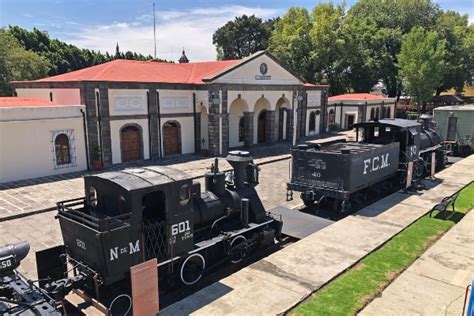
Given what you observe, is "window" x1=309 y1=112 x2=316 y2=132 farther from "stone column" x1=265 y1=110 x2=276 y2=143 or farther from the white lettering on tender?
the white lettering on tender

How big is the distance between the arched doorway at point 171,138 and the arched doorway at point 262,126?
7819 millimetres

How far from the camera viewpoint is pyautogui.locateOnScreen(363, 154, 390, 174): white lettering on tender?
13.4 meters

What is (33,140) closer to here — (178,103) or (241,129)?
(178,103)

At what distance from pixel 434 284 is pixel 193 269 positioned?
4.99m

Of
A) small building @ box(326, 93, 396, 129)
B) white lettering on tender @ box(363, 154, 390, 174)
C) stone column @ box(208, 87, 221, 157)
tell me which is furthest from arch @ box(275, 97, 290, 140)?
white lettering on tender @ box(363, 154, 390, 174)

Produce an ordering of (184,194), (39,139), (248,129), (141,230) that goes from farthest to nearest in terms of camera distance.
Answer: (248,129) < (39,139) < (184,194) < (141,230)

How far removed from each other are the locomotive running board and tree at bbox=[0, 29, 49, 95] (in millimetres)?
27923

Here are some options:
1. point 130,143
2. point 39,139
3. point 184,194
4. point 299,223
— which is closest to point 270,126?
point 130,143

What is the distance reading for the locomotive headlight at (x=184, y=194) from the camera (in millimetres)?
7293

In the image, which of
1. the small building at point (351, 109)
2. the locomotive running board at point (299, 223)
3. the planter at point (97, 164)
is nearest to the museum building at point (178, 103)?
the planter at point (97, 164)

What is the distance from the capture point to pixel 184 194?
24.2ft

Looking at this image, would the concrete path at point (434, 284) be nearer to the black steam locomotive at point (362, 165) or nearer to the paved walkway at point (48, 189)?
the black steam locomotive at point (362, 165)

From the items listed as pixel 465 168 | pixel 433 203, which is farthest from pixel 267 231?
pixel 465 168

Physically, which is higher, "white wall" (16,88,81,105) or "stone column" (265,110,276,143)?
"white wall" (16,88,81,105)
